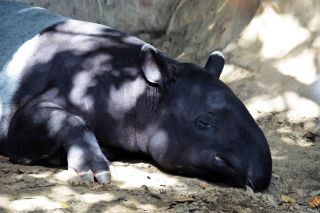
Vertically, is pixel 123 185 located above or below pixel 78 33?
below

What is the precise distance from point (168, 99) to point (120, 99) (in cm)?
46

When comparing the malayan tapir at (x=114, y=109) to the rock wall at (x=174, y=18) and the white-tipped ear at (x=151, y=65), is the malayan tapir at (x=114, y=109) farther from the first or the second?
the rock wall at (x=174, y=18)

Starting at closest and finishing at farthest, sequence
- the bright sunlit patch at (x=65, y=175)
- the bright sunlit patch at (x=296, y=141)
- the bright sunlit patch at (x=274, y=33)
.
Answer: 1. the bright sunlit patch at (x=65, y=175)
2. the bright sunlit patch at (x=296, y=141)
3. the bright sunlit patch at (x=274, y=33)

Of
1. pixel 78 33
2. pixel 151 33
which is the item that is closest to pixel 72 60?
pixel 78 33

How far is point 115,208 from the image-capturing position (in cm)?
421

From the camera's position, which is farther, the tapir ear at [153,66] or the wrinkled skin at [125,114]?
the tapir ear at [153,66]

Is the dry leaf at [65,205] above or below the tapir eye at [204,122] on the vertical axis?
below

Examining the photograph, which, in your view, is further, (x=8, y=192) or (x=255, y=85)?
(x=255, y=85)

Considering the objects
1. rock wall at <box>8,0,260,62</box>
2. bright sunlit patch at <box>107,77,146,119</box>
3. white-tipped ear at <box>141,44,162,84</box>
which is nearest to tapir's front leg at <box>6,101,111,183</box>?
bright sunlit patch at <box>107,77,146,119</box>

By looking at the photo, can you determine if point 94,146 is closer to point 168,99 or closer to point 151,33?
point 168,99

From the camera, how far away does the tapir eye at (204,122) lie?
520cm

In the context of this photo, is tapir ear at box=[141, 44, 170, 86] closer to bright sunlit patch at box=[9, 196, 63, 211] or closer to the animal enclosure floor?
the animal enclosure floor

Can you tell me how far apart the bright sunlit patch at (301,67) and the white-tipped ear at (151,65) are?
2.28 metres

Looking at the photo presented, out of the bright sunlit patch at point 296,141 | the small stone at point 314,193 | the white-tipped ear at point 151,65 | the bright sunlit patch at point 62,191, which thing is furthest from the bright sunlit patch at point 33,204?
the bright sunlit patch at point 296,141
